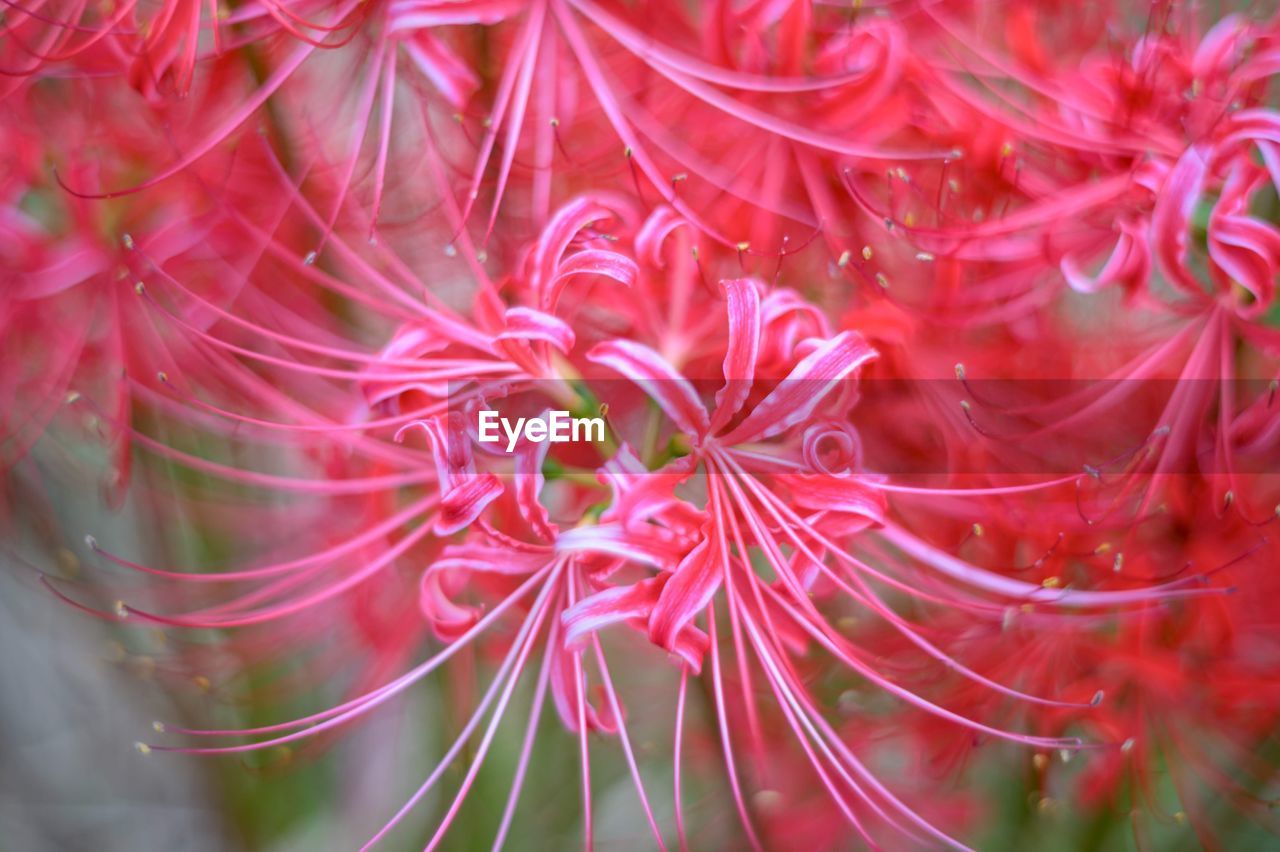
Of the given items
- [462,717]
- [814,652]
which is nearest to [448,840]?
[462,717]

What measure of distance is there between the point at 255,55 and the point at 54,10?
161mm

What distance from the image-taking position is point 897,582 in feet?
2.21

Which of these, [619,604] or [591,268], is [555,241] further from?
[619,604]

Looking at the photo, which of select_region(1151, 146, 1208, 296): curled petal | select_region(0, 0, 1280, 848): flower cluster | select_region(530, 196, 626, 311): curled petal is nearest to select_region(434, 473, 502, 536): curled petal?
select_region(0, 0, 1280, 848): flower cluster

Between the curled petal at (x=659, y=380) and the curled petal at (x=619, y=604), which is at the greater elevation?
the curled petal at (x=659, y=380)

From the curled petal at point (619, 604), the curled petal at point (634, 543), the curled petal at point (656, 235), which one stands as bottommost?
the curled petal at point (619, 604)

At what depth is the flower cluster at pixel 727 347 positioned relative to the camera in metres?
0.62

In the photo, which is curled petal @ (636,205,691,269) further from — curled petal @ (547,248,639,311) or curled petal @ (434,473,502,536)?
curled petal @ (434,473,502,536)


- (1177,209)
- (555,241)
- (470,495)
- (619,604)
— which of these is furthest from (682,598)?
(1177,209)

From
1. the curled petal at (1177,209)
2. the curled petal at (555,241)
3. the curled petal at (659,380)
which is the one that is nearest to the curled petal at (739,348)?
the curled petal at (659,380)

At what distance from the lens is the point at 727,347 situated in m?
0.60

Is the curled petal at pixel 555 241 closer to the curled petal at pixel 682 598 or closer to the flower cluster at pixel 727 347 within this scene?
the flower cluster at pixel 727 347

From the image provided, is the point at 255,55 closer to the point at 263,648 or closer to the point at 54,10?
the point at 54,10

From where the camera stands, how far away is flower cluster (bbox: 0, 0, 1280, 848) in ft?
2.03
